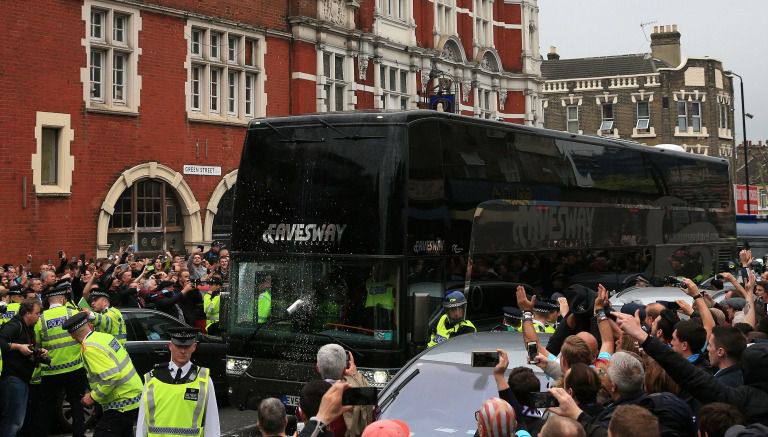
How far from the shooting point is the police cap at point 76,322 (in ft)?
27.2

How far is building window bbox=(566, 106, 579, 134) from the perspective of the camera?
58.2 meters

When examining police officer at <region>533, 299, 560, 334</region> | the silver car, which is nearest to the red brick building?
police officer at <region>533, 299, 560, 334</region>

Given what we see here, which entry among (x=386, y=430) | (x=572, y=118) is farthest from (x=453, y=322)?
(x=572, y=118)

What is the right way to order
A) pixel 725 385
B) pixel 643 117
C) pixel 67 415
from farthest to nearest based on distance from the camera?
pixel 643 117
pixel 67 415
pixel 725 385

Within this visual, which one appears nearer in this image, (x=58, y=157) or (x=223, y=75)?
(x=58, y=157)

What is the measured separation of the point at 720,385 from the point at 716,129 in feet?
180

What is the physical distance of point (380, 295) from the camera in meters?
10.8

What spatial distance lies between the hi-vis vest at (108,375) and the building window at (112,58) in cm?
1604

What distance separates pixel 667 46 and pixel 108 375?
184 ft

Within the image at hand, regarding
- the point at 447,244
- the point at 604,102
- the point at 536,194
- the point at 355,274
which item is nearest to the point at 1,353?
the point at 355,274

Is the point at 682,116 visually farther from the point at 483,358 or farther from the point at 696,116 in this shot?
the point at 483,358

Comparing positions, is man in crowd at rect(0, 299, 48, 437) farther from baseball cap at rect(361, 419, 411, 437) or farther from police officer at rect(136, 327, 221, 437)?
baseball cap at rect(361, 419, 411, 437)

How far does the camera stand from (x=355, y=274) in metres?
10.9

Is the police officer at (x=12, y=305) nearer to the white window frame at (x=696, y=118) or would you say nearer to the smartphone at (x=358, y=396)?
the smartphone at (x=358, y=396)
